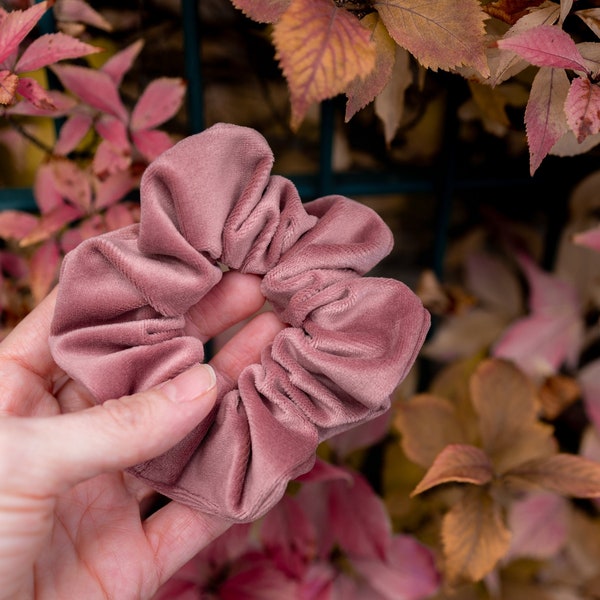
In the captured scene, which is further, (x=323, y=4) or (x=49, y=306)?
(x=49, y=306)

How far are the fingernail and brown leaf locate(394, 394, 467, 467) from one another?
30 centimetres

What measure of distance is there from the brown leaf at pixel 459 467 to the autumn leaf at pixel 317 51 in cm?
35

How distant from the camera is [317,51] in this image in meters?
0.36

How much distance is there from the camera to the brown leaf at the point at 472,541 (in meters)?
0.59

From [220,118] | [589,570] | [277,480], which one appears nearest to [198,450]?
[277,480]

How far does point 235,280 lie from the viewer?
600 millimetres

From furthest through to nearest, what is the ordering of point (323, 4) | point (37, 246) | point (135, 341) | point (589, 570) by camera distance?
point (589, 570) → point (37, 246) → point (135, 341) → point (323, 4)

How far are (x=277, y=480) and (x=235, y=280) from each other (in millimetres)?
211

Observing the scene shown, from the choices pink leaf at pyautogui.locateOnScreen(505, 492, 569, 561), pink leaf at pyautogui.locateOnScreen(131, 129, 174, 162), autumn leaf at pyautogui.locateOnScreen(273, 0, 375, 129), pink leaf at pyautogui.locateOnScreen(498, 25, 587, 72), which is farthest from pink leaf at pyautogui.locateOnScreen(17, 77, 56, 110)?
pink leaf at pyautogui.locateOnScreen(505, 492, 569, 561)

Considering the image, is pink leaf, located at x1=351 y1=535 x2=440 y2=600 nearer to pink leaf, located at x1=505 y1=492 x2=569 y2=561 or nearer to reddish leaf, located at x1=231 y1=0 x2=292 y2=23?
pink leaf, located at x1=505 y1=492 x2=569 y2=561

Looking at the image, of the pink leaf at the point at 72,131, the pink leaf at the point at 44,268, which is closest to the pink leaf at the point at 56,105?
the pink leaf at the point at 72,131

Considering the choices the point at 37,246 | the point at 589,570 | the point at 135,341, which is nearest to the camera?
the point at 135,341

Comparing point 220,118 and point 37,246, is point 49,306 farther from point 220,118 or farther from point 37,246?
point 220,118

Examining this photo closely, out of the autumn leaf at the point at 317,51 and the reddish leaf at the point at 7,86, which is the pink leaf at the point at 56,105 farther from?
the autumn leaf at the point at 317,51
